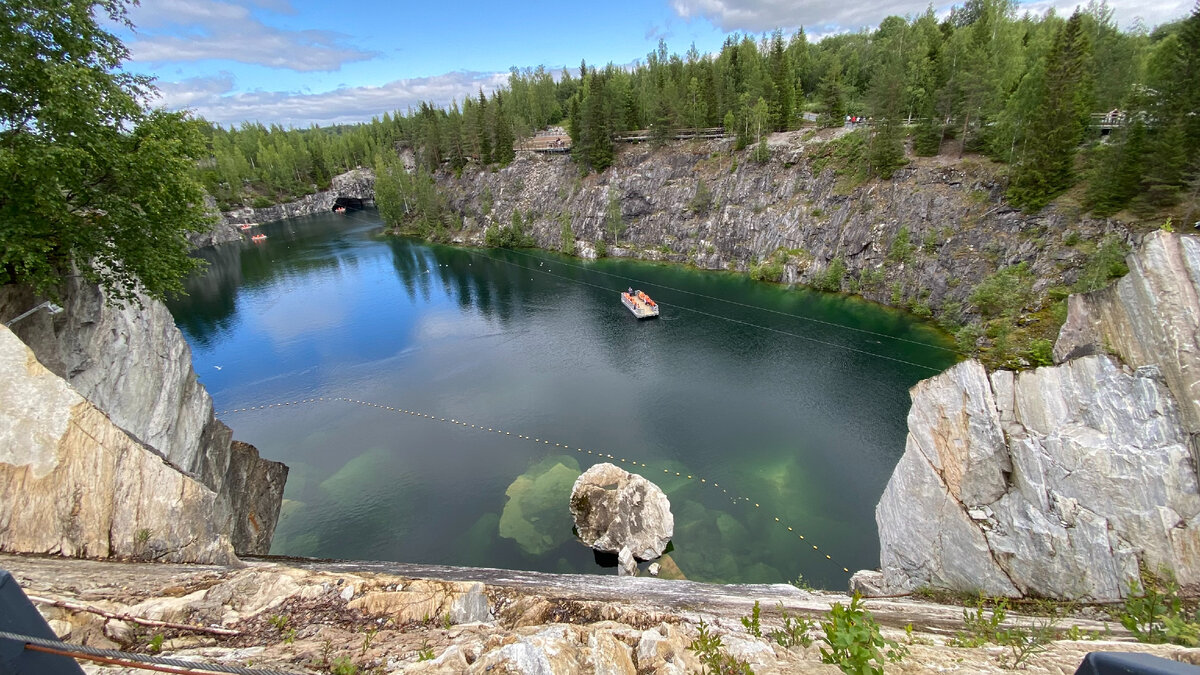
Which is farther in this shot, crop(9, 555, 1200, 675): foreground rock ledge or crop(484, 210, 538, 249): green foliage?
crop(484, 210, 538, 249): green foliage

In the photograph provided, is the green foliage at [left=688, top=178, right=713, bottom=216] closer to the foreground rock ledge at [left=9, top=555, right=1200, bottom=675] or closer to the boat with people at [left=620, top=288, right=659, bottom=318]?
the boat with people at [left=620, top=288, right=659, bottom=318]

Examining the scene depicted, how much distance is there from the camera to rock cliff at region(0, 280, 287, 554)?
43.5 feet

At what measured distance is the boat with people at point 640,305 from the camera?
52.8m

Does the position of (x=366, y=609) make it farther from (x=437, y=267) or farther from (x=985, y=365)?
(x=437, y=267)

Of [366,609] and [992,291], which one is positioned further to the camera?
[992,291]

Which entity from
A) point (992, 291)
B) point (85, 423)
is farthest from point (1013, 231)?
point (85, 423)

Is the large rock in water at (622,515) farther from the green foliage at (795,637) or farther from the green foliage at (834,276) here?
the green foliage at (834,276)

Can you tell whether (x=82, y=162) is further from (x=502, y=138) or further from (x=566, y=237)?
(x=502, y=138)

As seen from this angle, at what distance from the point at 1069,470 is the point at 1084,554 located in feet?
6.53

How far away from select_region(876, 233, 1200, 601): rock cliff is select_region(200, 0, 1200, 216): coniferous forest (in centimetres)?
2638

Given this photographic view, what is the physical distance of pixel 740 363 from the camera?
42000mm

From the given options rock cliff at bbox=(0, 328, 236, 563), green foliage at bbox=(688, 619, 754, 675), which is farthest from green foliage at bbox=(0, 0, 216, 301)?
green foliage at bbox=(688, 619, 754, 675)

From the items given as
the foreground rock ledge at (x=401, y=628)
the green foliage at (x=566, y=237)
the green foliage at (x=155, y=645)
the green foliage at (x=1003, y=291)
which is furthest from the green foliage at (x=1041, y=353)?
the green foliage at (x=566, y=237)

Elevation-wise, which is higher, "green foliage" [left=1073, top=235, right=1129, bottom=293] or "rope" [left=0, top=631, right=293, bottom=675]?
"rope" [left=0, top=631, right=293, bottom=675]
